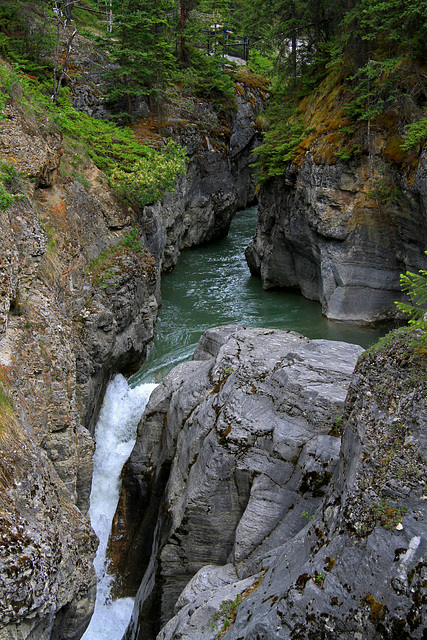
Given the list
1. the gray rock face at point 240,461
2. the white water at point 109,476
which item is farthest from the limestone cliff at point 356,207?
the white water at point 109,476

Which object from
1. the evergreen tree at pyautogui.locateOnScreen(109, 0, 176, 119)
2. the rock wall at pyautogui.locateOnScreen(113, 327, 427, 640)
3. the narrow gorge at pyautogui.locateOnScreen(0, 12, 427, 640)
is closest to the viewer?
the rock wall at pyautogui.locateOnScreen(113, 327, 427, 640)

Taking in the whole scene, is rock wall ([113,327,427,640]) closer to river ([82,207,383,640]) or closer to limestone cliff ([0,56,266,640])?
river ([82,207,383,640])

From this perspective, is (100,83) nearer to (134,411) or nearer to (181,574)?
(134,411)

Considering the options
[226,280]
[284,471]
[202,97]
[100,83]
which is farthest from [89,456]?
[202,97]

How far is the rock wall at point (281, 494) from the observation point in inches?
185

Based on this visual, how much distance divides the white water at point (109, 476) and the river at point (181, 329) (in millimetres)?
20

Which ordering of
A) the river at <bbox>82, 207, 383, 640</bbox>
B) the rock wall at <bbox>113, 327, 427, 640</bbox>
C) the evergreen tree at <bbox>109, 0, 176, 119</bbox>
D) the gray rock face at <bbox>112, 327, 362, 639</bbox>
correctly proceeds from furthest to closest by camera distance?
the evergreen tree at <bbox>109, 0, 176, 119</bbox>
the river at <bbox>82, 207, 383, 640</bbox>
the gray rock face at <bbox>112, 327, 362, 639</bbox>
the rock wall at <bbox>113, 327, 427, 640</bbox>

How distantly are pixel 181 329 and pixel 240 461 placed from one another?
11333mm

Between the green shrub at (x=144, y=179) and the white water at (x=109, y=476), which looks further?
the green shrub at (x=144, y=179)

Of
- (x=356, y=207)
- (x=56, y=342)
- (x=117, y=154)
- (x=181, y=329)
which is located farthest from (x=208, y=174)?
(x=56, y=342)

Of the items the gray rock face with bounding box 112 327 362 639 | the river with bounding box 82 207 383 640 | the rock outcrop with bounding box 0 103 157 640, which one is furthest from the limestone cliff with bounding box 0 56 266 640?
the gray rock face with bounding box 112 327 362 639

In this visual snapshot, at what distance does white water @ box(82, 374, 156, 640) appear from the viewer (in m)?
10.7

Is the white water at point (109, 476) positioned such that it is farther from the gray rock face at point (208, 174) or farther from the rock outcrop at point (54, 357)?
the gray rock face at point (208, 174)

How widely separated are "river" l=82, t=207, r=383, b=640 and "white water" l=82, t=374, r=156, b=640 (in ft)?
0.06
